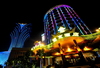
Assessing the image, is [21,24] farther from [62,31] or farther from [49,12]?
[62,31]

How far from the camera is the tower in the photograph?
44531 mm

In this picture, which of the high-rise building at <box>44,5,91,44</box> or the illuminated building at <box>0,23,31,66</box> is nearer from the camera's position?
the high-rise building at <box>44,5,91,44</box>

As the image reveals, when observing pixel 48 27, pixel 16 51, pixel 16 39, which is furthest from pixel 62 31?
pixel 16 39

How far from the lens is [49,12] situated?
38.3 meters

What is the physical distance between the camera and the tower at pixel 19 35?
146ft

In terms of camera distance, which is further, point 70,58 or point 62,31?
point 70,58

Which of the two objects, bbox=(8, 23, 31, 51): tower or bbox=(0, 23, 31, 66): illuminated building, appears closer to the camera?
bbox=(0, 23, 31, 66): illuminated building

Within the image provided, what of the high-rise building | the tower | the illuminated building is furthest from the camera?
the tower

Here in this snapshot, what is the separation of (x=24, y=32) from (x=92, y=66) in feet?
164

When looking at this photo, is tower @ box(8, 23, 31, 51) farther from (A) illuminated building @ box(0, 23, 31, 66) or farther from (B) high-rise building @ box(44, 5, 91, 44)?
(B) high-rise building @ box(44, 5, 91, 44)

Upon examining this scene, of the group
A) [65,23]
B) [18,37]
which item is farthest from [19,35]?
[65,23]

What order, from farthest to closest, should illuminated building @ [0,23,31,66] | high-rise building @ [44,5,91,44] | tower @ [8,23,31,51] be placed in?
tower @ [8,23,31,51]
illuminated building @ [0,23,31,66]
high-rise building @ [44,5,91,44]

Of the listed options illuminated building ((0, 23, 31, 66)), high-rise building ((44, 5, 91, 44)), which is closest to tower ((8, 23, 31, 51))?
illuminated building ((0, 23, 31, 66))

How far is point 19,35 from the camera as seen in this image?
158 ft
